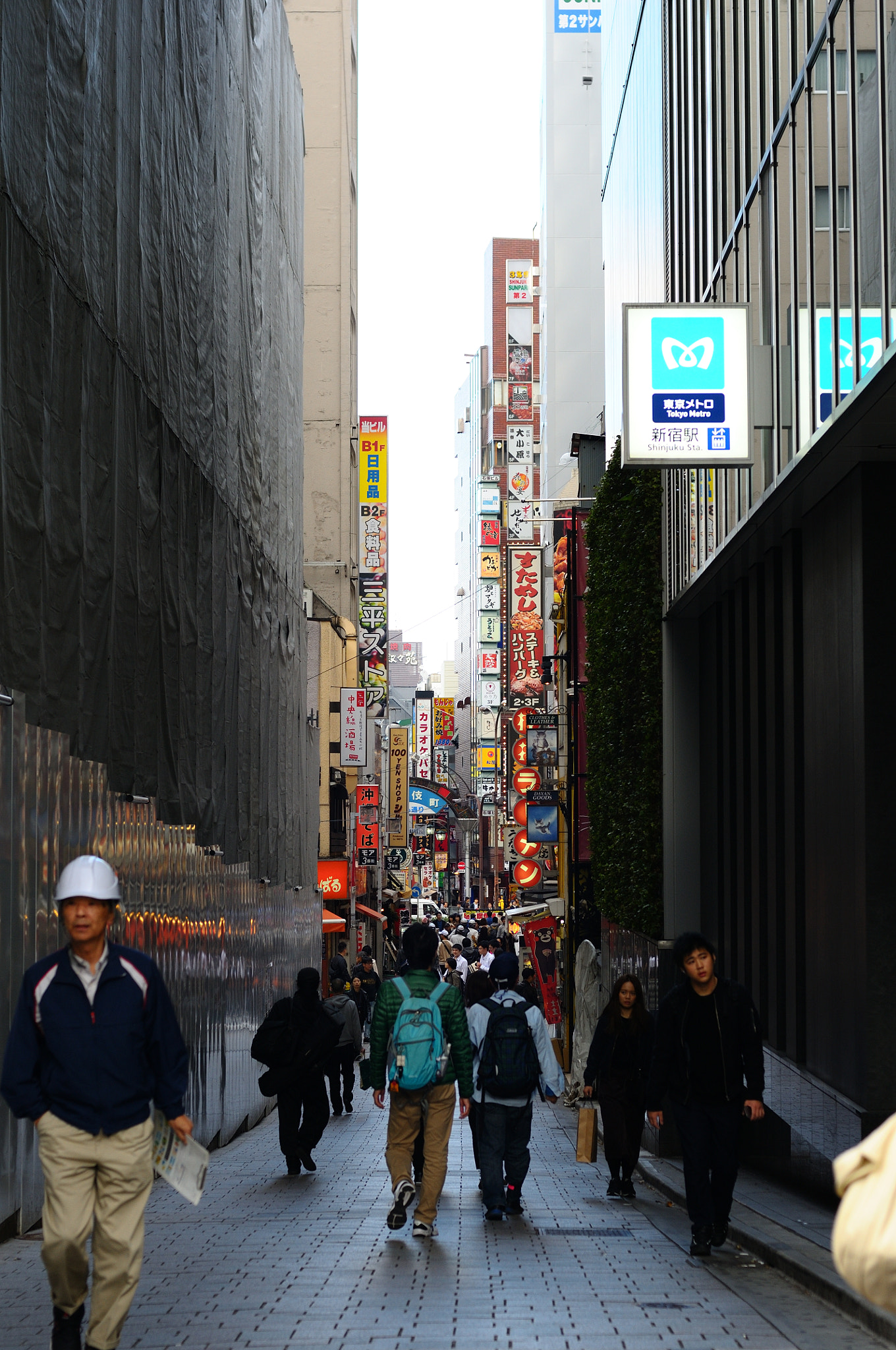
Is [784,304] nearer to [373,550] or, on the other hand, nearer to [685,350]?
[685,350]

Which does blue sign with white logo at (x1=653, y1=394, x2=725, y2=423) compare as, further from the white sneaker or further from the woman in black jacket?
the white sneaker

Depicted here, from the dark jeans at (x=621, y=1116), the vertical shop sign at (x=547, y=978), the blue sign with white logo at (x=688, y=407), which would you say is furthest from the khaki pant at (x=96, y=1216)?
the vertical shop sign at (x=547, y=978)

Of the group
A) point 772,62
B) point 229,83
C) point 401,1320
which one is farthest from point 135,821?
point 229,83

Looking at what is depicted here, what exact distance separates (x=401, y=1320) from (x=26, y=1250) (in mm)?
2587

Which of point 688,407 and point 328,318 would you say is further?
point 328,318

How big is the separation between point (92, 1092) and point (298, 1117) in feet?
24.3

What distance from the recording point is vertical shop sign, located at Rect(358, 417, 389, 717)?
196 ft

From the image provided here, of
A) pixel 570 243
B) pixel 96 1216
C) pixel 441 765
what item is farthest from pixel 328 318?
pixel 441 765

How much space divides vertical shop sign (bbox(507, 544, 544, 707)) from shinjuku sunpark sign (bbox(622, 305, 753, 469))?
137 feet

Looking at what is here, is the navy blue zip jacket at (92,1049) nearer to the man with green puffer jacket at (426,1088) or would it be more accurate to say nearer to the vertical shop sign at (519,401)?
the man with green puffer jacket at (426,1088)

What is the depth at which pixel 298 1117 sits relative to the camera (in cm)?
1268

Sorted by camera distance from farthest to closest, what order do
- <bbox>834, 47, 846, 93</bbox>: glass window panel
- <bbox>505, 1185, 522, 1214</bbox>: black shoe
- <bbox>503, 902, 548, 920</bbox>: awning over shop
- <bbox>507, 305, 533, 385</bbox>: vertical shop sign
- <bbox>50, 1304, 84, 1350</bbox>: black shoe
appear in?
<bbox>507, 305, 533, 385</bbox>: vertical shop sign < <bbox>503, 902, 548, 920</bbox>: awning over shop < <bbox>505, 1185, 522, 1214</bbox>: black shoe < <bbox>834, 47, 846, 93</bbox>: glass window panel < <bbox>50, 1304, 84, 1350</bbox>: black shoe

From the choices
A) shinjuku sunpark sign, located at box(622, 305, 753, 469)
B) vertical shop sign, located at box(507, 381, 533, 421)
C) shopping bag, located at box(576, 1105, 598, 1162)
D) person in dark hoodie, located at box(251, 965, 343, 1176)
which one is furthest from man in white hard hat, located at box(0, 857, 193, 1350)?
vertical shop sign, located at box(507, 381, 533, 421)

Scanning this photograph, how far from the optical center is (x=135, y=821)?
477 inches
